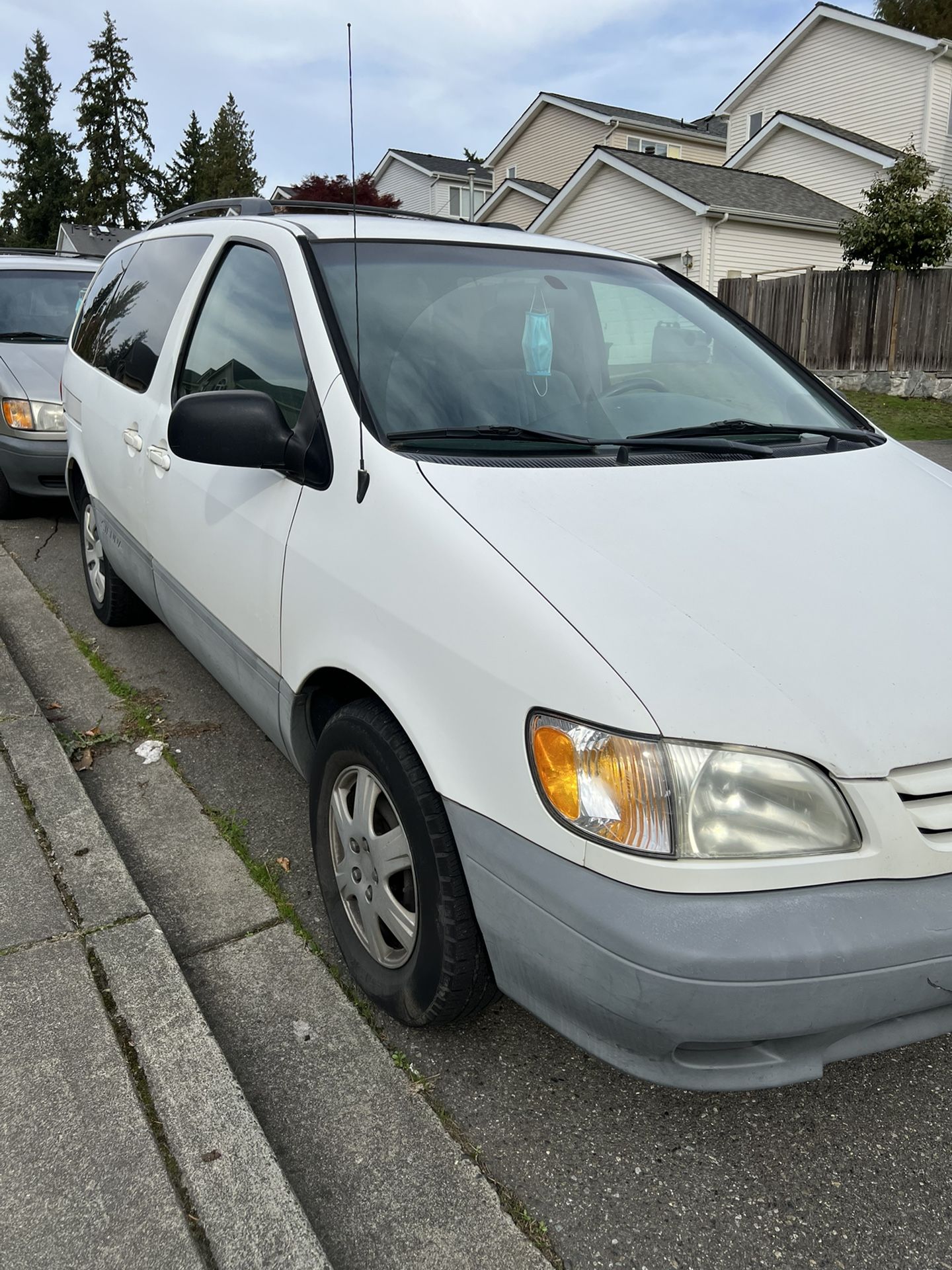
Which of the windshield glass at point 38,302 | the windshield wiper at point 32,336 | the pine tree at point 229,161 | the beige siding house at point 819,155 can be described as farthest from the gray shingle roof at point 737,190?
the pine tree at point 229,161

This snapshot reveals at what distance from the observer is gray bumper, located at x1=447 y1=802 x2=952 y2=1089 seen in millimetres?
1665

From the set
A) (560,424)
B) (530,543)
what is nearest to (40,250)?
(560,424)

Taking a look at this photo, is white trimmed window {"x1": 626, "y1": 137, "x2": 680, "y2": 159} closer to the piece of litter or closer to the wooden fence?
the wooden fence

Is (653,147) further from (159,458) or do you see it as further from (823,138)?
(159,458)

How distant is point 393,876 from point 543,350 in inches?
59.9

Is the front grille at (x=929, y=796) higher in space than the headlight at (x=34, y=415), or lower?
lower

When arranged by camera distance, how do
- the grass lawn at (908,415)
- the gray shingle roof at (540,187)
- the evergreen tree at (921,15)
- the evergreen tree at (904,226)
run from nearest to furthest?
1. the grass lawn at (908,415)
2. the evergreen tree at (904,226)
3. the gray shingle roof at (540,187)
4. the evergreen tree at (921,15)

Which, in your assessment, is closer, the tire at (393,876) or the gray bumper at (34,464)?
the tire at (393,876)

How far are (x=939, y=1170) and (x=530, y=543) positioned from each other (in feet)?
4.85

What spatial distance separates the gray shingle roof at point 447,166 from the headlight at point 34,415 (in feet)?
114

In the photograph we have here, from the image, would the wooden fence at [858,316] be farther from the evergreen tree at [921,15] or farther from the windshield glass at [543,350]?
the evergreen tree at [921,15]

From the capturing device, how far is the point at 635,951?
168cm

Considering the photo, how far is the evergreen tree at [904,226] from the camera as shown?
1908 centimetres

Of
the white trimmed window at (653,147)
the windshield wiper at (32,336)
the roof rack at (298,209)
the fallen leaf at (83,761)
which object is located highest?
the white trimmed window at (653,147)
